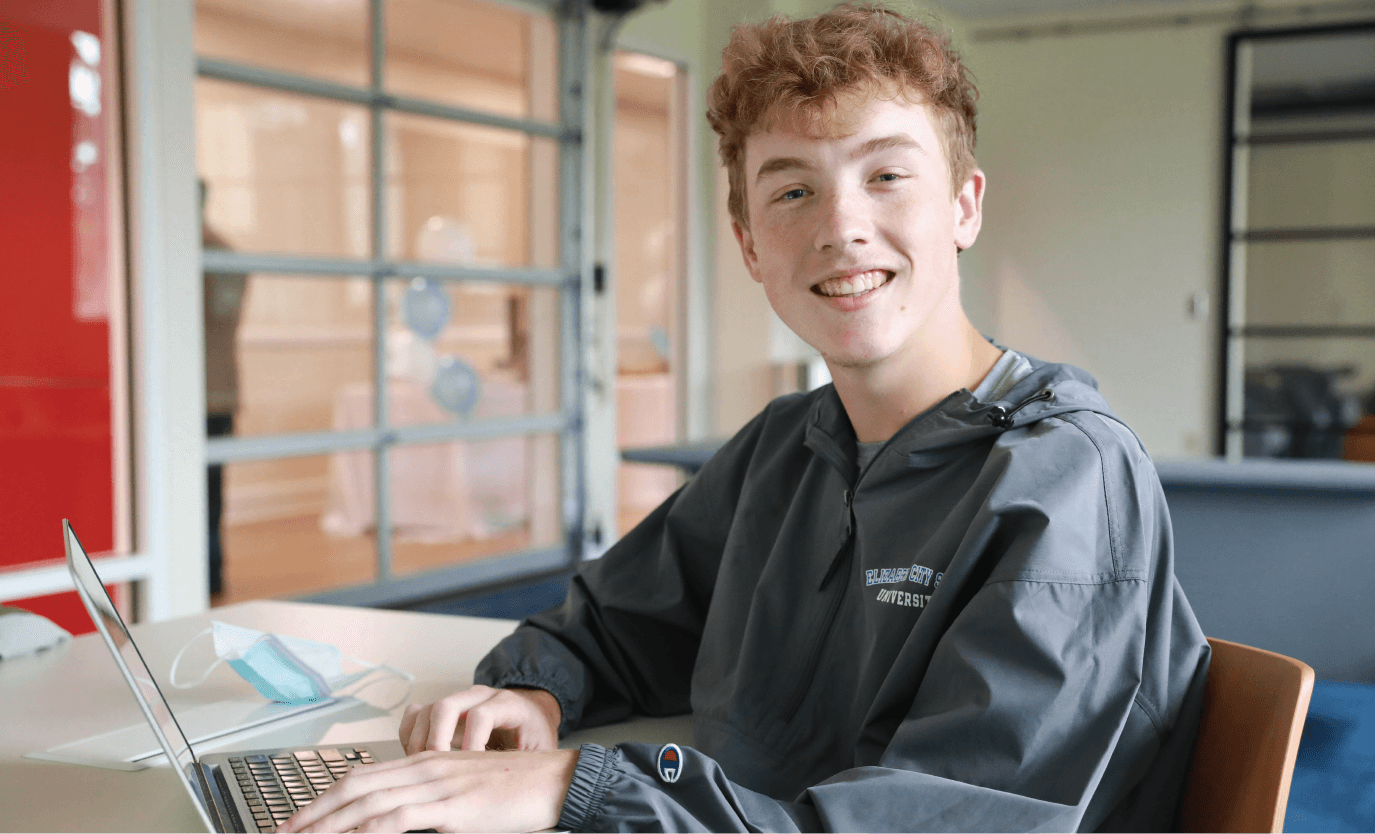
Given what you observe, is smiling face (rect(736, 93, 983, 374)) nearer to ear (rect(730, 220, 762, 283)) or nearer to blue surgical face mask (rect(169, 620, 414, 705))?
ear (rect(730, 220, 762, 283))

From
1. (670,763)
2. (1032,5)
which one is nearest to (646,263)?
(1032,5)

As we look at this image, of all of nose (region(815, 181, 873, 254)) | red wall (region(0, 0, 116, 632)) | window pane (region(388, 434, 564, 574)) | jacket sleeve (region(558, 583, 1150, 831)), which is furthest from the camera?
window pane (region(388, 434, 564, 574))

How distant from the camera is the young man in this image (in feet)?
2.44

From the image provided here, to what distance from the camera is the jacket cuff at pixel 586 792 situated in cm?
75

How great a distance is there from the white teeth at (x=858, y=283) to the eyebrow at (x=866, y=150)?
101 mm

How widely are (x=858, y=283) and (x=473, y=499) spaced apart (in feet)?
12.0

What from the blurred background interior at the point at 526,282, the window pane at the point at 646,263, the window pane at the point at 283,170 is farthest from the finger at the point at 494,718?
the window pane at the point at 646,263

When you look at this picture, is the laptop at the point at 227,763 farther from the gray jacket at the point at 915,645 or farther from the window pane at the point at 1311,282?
the window pane at the point at 1311,282

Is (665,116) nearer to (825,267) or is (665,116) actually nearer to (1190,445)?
(1190,445)

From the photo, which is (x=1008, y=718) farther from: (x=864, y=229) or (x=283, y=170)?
(x=283, y=170)

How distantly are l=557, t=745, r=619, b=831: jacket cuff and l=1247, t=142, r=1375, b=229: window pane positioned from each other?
20.7 feet

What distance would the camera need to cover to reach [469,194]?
14.3 ft

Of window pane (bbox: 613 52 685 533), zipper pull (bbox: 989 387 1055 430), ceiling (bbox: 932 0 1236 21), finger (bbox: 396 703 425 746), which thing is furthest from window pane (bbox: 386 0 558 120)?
zipper pull (bbox: 989 387 1055 430)

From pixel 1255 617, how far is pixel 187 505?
2.80 m
